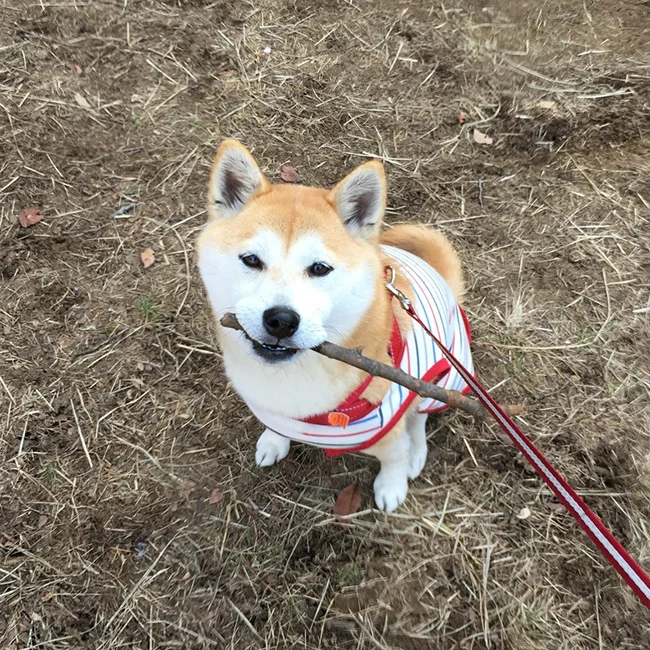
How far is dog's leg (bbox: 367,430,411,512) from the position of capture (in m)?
2.09

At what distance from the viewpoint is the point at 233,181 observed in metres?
1.72

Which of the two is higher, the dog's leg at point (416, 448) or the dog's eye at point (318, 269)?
the dog's eye at point (318, 269)

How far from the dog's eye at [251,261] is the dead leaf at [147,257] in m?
1.55

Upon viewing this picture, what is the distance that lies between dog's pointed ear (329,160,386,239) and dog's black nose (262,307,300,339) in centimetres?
50

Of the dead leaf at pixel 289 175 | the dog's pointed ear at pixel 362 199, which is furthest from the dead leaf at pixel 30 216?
the dog's pointed ear at pixel 362 199

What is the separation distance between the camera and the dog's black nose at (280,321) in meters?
1.36

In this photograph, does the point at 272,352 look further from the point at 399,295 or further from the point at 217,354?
the point at 217,354

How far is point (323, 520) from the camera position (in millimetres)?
2232

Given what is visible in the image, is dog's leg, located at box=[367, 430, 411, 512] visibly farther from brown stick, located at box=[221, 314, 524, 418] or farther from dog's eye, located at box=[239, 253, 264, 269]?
dog's eye, located at box=[239, 253, 264, 269]

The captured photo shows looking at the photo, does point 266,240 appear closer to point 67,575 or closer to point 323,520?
point 323,520

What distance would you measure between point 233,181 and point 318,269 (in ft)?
1.59

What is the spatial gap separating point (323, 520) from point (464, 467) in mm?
735

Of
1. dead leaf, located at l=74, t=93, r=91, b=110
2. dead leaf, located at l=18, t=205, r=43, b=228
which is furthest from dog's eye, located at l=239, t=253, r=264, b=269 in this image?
dead leaf, located at l=74, t=93, r=91, b=110

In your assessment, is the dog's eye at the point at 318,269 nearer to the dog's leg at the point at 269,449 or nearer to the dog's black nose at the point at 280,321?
the dog's black nose at the point at 280,321
